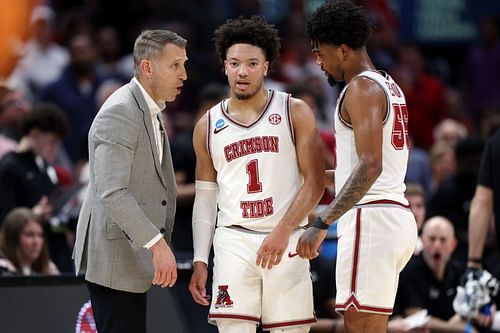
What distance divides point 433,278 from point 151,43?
12.0 feet

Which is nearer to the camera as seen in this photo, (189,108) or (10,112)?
(10,112)

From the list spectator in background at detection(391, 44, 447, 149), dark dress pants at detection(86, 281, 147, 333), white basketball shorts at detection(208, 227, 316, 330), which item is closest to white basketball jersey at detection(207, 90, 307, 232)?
white basketball shorts at detection(208, 227, 316, 330)

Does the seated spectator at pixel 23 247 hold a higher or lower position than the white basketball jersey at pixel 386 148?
lower

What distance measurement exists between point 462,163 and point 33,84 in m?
5.11

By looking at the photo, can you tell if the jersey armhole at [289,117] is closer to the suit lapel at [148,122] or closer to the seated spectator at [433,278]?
the suit lapel at [148,122]

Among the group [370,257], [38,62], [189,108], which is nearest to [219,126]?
[370,257]

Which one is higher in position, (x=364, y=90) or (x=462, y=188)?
(x=364, y=90)

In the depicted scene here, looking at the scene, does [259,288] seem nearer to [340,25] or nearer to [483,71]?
[340,25]

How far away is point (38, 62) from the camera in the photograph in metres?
13.2

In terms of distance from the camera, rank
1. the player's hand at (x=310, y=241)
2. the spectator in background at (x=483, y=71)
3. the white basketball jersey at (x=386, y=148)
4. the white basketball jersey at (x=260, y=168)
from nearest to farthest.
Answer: the player's hand at (x=310, y=241)
the white basketball jersey at (x=386, y=148)
the white basketball jersey at (x=260, y=168)
the spectator in background at (x=483, y=71)

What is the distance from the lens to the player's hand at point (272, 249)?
6.24 meters

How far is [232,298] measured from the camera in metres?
6.34

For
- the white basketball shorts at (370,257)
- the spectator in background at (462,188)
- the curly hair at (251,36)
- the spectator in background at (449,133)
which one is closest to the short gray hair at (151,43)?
the curly hair at (251,36)

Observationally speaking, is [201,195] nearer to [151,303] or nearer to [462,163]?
[151,303]
